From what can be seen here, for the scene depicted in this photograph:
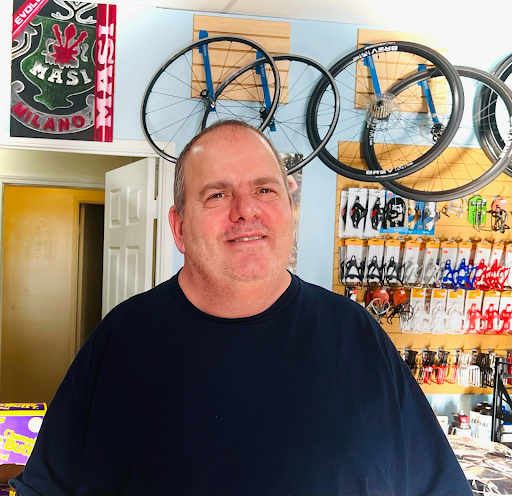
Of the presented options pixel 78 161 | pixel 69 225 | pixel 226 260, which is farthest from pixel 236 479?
pixel 69 225

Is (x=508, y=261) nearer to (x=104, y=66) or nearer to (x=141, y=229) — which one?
(x=141, y=229)

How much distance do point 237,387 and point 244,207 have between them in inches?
12.6

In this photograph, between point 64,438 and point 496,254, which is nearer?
point 64,438

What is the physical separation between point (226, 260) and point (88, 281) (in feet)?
19.7

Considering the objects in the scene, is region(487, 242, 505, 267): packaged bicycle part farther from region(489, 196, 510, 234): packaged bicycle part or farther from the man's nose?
the man's nose

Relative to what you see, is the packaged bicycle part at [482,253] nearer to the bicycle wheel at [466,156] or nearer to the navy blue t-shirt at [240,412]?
the bicycle wheel at [466,156]

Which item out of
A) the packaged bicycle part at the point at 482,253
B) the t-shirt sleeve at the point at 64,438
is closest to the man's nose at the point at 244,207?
the t-shirt sleeve at the point at 64,438

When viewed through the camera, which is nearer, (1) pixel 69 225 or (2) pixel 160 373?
(2) pixel 160 373

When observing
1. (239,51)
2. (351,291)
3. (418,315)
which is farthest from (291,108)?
(418,315)

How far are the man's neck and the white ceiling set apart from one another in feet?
9.26

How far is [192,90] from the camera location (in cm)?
360

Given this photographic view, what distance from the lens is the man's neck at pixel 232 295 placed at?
103 cm

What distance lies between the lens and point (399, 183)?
3793 mm

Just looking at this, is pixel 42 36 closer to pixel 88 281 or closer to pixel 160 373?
pixel 160 373
